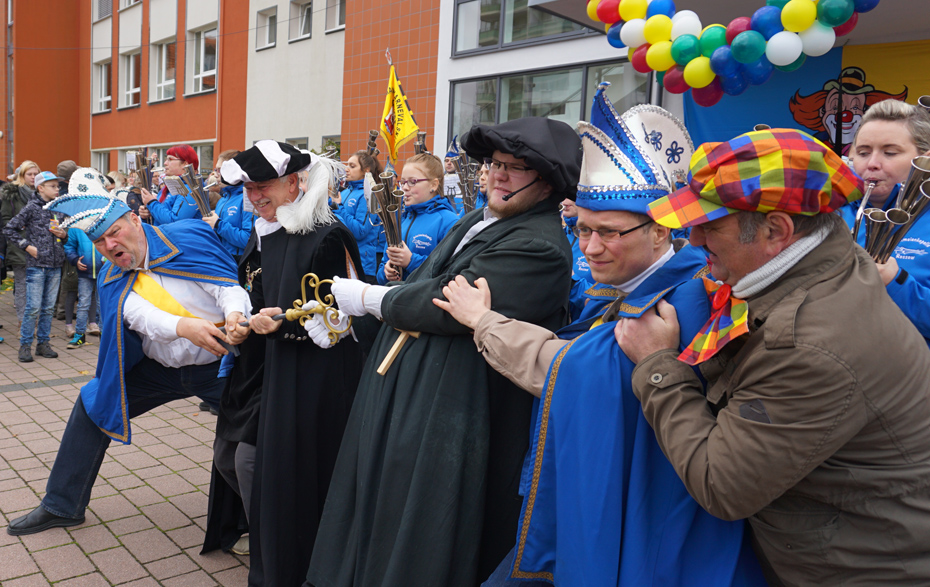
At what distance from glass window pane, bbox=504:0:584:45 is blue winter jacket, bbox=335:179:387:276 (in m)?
4.51

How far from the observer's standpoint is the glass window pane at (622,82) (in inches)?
347

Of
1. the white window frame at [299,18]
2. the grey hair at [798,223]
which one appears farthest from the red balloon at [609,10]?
the white window frame at [299,18]

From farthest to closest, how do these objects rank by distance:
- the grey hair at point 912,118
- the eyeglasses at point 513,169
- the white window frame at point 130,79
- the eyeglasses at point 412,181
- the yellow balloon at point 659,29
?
the white window frame at point 130,79, the eyeglasses at point 412,181, the yellow balloon at point 659,29, the grey hair at point 912,118, the eyeglasses at point 513,169

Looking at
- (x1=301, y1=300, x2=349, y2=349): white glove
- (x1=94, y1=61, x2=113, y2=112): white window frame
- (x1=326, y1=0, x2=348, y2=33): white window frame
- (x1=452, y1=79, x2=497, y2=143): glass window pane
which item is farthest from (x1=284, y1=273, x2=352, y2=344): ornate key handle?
(x1=94, y1=61, x2=113, y2=112): white window frame

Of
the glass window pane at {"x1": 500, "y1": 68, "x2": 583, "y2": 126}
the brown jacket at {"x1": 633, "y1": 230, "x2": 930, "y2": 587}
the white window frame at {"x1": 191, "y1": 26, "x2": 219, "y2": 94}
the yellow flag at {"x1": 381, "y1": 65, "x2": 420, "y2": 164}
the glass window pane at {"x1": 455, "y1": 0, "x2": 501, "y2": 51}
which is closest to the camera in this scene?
the brown jacket at {"x1": 633, "y1": 230, "x2": 930, "y2": 587}

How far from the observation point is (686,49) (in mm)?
3588

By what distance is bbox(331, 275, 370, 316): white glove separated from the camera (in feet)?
8.46

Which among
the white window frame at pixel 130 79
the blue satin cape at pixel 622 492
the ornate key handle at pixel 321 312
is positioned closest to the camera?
the blue satin cape at pixel 622 492

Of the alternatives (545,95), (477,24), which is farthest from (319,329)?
(477,24)

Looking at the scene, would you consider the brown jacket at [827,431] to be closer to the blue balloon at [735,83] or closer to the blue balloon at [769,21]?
the blue balloon at [735,83]

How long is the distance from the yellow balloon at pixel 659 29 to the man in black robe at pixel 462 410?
6.00ft

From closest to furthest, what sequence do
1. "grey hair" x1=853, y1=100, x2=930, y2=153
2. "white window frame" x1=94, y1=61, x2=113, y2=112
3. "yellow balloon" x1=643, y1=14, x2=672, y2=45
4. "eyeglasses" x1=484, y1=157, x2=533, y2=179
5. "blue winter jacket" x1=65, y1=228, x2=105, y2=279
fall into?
"eyeglasses" x1=484, y1=157, x2=533, y2=179, "grey hair" x1=853, y1=100, x2=930, y2=153, "yellow balloon" x1=643, y1=14, x2=672, y2=45, "blue winter jacket" x1=65, y1=228, x2=105, y2=279, "white window frame" x1=94, y1=61, x2=113, y2=112

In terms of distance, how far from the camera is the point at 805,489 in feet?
4.92

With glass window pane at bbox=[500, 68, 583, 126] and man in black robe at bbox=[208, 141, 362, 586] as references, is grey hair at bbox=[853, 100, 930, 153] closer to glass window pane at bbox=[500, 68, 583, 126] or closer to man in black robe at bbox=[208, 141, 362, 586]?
man in black robe at bbox=[208, 141, 362, 586]
